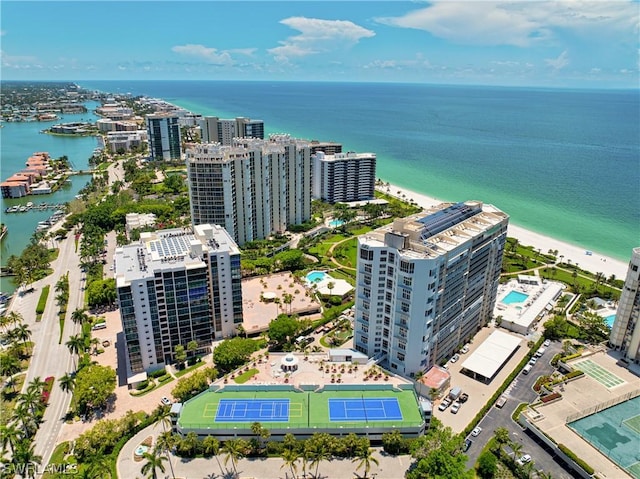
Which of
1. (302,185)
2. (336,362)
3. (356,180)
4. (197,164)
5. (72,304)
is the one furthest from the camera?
(356,180)

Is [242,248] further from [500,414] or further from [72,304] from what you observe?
[500,414]

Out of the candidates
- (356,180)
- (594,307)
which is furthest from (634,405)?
(356,180)

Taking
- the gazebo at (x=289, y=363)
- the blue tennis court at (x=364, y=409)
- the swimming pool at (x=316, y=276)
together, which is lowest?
the swimming pool at (x=316, y=276)

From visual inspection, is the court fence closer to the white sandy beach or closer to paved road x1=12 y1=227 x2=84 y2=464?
the white sandy beach

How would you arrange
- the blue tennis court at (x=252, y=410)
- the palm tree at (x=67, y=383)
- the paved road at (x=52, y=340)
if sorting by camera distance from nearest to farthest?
the blue tennis court at (x=252, y=410) → the paved road at (x=52, y=340) → the palm tree at (x=67, y=383)

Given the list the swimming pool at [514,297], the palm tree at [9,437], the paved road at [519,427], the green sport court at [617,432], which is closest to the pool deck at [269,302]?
the palm tree at [9,437]

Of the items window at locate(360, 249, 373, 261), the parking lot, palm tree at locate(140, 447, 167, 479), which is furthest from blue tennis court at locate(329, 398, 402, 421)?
palm tree at locate(140, 447, 167, 479)

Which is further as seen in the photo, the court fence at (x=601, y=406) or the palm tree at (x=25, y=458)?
the court fence at (x=601, y=406)

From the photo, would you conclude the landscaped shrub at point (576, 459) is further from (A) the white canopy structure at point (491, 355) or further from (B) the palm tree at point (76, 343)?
(B) the palm tree at point (76, 343)
